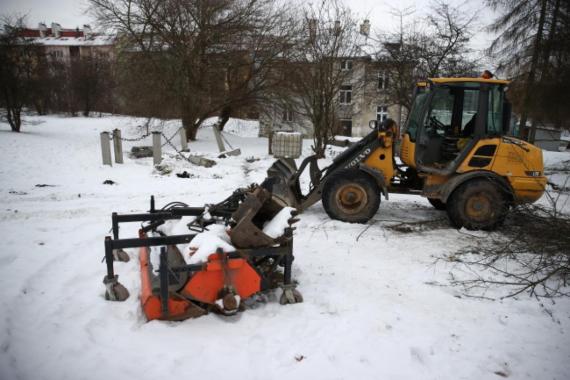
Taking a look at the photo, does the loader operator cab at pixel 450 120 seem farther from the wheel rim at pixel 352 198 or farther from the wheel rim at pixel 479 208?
the wheel rim at pixel 352 198

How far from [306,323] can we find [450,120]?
4654 mm

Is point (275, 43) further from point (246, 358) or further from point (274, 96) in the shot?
point (246, 358)

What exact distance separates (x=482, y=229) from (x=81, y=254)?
589cm

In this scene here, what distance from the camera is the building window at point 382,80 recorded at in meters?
16.4

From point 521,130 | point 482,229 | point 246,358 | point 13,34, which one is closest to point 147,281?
point 246,358

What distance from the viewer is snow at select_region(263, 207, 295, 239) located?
385 centimetres

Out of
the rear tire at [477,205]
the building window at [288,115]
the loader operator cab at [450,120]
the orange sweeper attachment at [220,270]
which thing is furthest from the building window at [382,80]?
the orange sweeper attachment at [220,270]

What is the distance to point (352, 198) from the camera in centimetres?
627

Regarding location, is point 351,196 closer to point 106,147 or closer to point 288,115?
point 106,147

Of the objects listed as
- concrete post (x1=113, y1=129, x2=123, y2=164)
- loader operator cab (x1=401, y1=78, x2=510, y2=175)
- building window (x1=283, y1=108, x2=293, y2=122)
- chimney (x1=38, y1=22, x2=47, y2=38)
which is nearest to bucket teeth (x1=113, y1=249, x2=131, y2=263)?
loader operator cab (x1=401, y1=78, x2=510, y2=175)

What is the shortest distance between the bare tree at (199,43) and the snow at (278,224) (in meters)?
13.8

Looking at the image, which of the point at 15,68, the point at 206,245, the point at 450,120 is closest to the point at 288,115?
the point at 15,68

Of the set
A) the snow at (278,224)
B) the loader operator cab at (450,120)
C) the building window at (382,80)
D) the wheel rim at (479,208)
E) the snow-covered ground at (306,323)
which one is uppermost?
the building window at (382,80)

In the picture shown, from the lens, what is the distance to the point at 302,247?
540 cm
